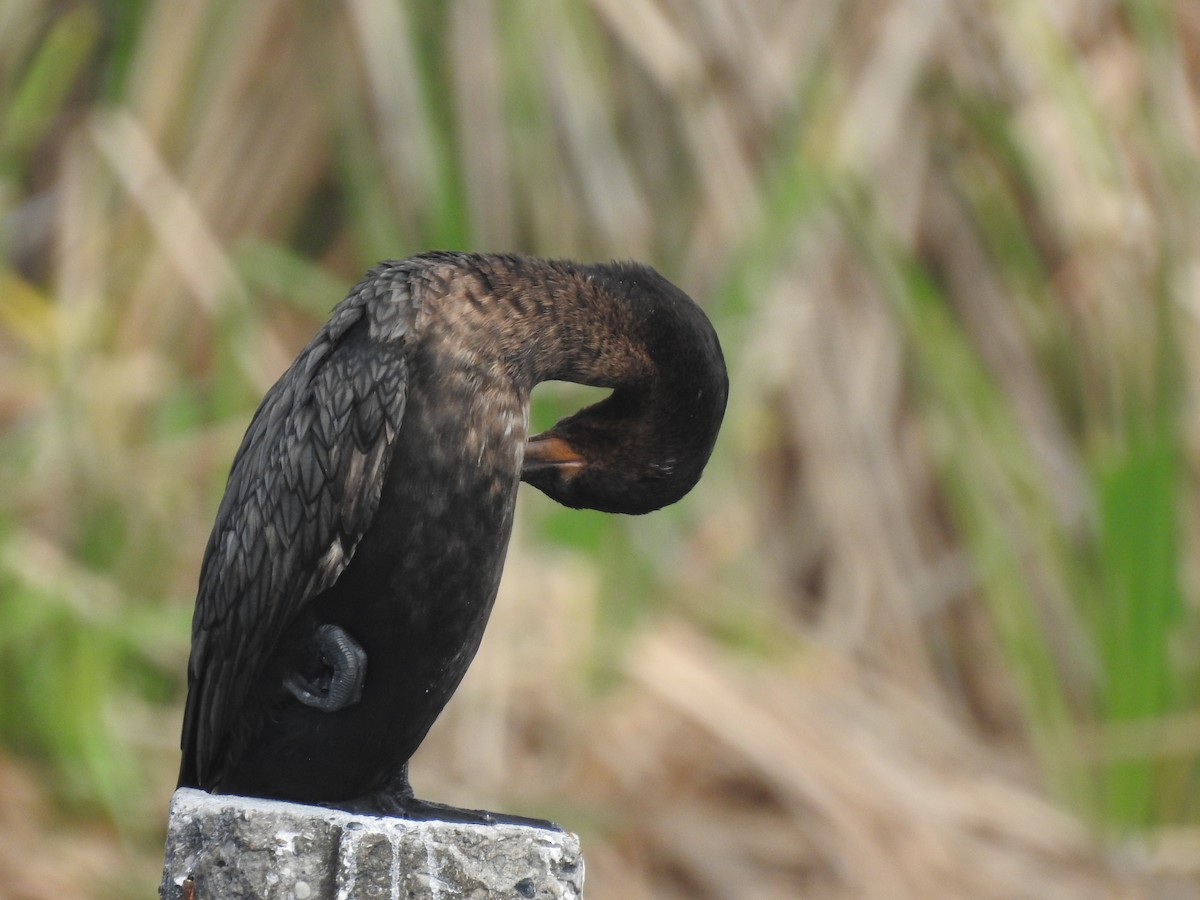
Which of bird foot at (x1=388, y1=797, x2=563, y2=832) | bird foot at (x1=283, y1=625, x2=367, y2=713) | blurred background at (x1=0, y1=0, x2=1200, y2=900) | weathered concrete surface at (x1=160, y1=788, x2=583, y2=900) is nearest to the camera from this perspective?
weathered concrete surface at (x1=160, y1=788, x2=583, y2=900)

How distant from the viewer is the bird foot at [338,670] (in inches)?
101

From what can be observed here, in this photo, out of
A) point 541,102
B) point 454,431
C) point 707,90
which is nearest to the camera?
point 454,431

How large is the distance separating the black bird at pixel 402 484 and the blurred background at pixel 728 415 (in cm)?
223

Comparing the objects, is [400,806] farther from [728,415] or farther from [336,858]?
[728,415]

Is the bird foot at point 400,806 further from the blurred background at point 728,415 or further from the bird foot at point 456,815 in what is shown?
the blurred background at point 728,415

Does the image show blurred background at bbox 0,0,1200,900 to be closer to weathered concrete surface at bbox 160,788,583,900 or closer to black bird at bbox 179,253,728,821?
black bird at bbox 179,253,728,821

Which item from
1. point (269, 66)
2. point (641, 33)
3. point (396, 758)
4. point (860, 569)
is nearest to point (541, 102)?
point (641, 33)

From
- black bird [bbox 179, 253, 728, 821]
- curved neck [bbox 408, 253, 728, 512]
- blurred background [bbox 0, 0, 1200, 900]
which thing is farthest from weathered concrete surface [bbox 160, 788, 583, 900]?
blurred background [bbox 0, 0, 1200, 900]

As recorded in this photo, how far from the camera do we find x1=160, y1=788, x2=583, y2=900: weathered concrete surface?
2.30 meters

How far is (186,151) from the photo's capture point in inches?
233

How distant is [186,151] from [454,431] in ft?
12.5

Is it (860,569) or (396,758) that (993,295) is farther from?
(396,758)

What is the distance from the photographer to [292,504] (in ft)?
8.52

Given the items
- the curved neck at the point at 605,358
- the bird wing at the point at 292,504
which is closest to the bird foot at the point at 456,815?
the bird wing at the point at 292,504
